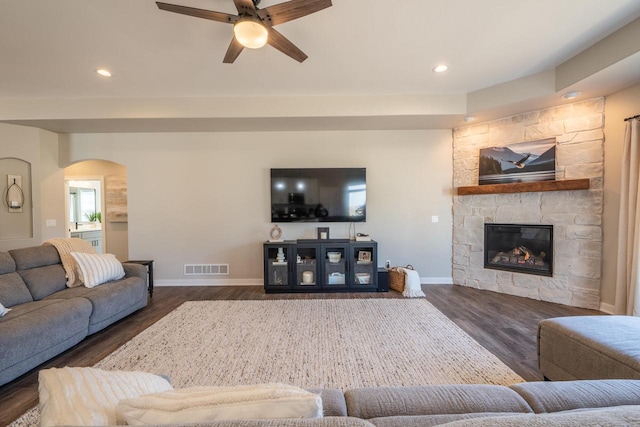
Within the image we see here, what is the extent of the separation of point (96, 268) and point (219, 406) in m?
3.16

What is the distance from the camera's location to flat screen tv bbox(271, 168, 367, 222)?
407 cm

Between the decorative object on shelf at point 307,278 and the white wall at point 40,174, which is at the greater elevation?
the white wall at point 40,174

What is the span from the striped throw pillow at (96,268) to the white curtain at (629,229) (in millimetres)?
5678

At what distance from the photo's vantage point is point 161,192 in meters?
4.26

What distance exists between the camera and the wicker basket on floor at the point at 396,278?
382cm

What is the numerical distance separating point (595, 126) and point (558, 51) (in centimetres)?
123

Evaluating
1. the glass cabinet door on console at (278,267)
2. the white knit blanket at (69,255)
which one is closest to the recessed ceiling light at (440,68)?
the glass cabinet door on console at (278,267)

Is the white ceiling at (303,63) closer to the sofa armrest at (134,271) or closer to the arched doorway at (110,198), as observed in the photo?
the arched doorway at (110,198)

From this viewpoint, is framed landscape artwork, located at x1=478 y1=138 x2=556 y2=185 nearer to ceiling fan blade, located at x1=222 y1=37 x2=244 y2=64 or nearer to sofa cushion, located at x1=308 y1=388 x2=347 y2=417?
ceiling fan blade, located at x1=222 y1=37 x2=244 y2=64

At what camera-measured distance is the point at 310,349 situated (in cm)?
225

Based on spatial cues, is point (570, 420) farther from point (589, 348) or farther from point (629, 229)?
point (629, 229)

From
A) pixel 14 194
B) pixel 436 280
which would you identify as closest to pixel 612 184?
pixel 436 280

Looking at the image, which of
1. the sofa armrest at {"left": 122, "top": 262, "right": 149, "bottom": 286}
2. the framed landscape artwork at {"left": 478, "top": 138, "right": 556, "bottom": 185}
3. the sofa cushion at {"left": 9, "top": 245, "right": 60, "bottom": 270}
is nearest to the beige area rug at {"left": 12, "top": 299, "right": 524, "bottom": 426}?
the sofa armrest at {"left": 122, "top": 262, "right": 149, "bottom": 286}

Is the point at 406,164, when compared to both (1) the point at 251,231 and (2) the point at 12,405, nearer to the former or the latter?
(1) the point at 251,231
